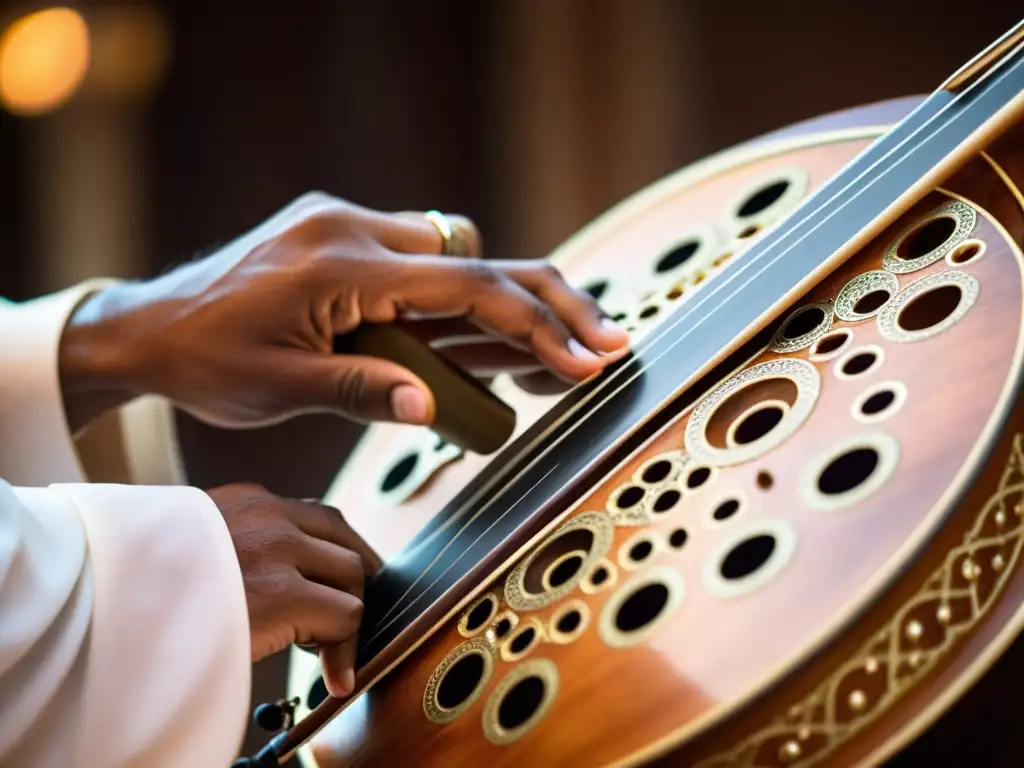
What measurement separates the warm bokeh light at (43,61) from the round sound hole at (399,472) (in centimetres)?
174

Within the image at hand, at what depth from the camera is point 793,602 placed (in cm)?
42

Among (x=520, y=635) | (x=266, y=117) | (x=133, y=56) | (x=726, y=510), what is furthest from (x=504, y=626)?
(x=133, y=56)

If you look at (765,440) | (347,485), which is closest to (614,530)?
(765,440)

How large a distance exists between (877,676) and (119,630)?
0.34m

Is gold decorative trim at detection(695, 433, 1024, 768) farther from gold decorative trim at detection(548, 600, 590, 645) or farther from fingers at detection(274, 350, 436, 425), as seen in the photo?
fingers at detection(274, 350, 436, 425)

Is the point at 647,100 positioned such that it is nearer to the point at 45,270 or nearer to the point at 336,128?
the point at 336,128

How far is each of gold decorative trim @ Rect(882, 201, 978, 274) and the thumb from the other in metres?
0.29

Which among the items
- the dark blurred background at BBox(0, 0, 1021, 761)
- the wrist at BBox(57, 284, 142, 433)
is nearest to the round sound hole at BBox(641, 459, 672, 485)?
the wrist at BBox(57, 284, 142, 433)

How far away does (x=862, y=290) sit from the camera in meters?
0.55

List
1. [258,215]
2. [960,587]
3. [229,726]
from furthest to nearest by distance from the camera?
[258,215]
[229,726]
[960,587]

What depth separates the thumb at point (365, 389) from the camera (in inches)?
27.3

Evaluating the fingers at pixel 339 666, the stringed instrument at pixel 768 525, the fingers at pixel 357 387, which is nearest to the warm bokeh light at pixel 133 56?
the fingers at pixel 357 387

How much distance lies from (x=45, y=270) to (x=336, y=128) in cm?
64

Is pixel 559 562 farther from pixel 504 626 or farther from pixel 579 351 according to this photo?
pixel 579 351
